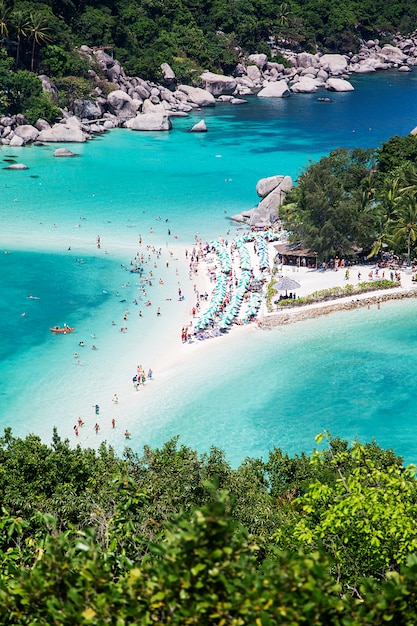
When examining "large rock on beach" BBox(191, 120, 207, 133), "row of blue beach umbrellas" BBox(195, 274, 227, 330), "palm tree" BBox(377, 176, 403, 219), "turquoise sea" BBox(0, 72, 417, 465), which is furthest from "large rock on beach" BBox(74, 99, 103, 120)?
"palm tree" BBox(377, 176, 403, 219)

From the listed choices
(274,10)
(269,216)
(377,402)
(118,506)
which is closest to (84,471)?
(118,506)

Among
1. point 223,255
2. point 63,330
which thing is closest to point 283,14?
point 223,255

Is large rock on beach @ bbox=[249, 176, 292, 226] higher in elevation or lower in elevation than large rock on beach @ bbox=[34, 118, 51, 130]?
lower

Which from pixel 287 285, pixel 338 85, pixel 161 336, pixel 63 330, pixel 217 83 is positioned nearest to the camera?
pixel 161 336

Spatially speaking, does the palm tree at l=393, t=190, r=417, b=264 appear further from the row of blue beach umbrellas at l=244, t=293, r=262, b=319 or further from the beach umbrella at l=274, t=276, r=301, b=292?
the row of blue beach umbrellas at l=244, t=293, r=262, b=319

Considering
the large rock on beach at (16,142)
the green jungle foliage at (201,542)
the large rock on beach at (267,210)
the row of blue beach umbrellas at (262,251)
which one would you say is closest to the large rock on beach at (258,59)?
the large rock on beach at (16,142)

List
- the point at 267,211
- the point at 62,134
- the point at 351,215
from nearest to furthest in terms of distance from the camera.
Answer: the point at 351,215 < the point at 267,211 < the point at 62,134

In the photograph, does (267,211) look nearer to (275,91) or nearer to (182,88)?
(182,88)
